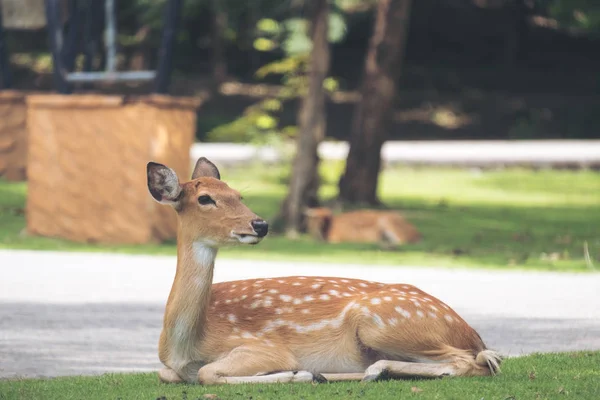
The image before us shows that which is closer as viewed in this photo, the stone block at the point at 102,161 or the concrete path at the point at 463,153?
the stone block at the point at 102,161

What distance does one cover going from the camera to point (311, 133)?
16688 mm

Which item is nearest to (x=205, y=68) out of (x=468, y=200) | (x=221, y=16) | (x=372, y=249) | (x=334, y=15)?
(x=221, y=16)

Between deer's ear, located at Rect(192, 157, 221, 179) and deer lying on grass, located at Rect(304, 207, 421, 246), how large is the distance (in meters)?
8.27

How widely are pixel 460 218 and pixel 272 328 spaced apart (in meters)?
11.9

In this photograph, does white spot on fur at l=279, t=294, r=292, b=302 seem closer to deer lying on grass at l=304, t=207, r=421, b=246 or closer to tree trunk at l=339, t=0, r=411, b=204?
deer lying on grass at l=304, t=207, r=421, b=246

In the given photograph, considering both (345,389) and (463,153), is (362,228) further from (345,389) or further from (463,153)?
(463,153)

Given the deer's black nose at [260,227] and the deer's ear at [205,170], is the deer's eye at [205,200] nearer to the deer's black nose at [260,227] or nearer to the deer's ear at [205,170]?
the deer's black nose at [260,227]

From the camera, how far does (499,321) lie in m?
9.44

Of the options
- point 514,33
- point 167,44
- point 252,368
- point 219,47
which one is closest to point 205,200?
point 252,368

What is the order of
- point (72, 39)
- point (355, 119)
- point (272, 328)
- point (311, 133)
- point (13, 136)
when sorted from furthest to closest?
point (355, 119) → point (13, 136) → point (311, 133) → point (72, 39) → point (272, 328)

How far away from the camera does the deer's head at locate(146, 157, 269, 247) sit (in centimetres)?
638

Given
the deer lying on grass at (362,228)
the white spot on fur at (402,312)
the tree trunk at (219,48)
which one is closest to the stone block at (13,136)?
the deer lying on grass at (362,228)

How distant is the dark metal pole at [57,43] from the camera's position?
15.1 meters

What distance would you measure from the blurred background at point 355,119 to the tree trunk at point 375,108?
0.02m
